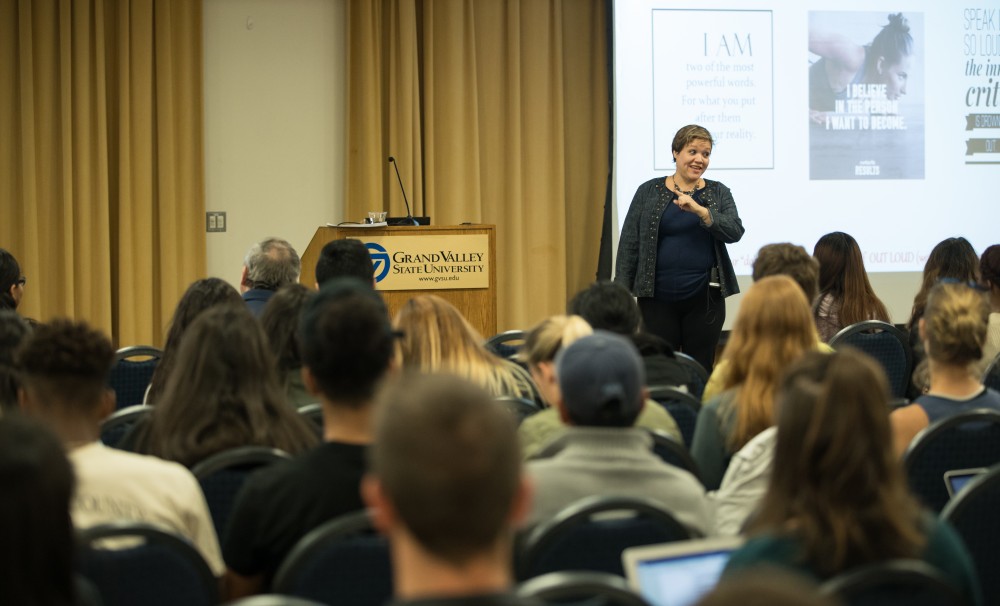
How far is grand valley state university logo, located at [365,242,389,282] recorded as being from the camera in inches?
240

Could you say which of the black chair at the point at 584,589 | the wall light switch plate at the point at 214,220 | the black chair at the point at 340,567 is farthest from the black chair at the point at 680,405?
the wall light switch plate at the point at 214,220

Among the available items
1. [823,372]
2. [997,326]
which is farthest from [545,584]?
[997,326]

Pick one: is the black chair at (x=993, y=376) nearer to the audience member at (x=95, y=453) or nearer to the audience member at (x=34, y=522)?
the audience member at (x=95, y=453)

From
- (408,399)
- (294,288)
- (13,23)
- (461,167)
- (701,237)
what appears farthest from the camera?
(461,167)

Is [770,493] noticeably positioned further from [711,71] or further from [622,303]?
[711,71]

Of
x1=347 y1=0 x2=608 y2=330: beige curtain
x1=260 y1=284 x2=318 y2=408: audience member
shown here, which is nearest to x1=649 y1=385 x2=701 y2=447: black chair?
x1=260 y1=284 x2=318 y2=408: audience member

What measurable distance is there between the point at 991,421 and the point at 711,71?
513cm

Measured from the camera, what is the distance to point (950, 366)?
2.92 meters

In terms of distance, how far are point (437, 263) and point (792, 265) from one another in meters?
2.43

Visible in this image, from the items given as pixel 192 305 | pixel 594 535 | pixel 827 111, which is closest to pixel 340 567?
pixel 594 535

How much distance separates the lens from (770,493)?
1796 mm

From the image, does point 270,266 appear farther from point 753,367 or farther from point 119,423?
point 753,367

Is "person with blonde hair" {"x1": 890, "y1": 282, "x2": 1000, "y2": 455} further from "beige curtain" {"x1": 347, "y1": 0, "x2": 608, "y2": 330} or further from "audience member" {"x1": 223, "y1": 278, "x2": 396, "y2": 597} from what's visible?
"beige curtain" {"x1": 347, "y1": 0, "x2": 608, "y2": 330}

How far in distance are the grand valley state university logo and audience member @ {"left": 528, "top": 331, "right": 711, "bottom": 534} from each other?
3.92m
